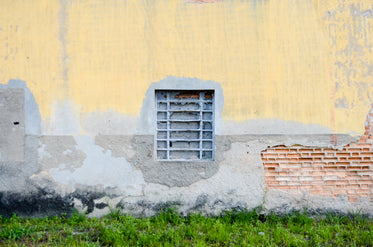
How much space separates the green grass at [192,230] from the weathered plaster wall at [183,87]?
0.16m

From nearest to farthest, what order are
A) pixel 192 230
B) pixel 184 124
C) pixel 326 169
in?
pixel 192 230 < pixel 326 169 < pixel 184 124

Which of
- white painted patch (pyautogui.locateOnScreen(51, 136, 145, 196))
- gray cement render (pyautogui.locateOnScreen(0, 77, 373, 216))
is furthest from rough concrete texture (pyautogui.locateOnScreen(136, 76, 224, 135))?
white painted patch (pyautogui.locateOnScreen(51, 136, 145, 196))

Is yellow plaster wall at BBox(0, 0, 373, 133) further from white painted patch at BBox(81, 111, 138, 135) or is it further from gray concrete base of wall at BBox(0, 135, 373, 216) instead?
gray concrete base of wall at BBox(0, 135, 373, 216)

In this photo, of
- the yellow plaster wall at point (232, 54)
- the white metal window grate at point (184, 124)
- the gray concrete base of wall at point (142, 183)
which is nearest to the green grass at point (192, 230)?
the gray concrete base of wall at point (142, 183)

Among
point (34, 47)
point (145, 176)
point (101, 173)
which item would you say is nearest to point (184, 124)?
point (145, 176)

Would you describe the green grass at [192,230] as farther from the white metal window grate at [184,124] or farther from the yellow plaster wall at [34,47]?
the yellow plaster wall at [34,47]

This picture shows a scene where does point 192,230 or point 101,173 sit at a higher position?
point 101,173

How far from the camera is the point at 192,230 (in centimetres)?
347

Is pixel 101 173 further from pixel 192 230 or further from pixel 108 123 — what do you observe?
pixel 192 230

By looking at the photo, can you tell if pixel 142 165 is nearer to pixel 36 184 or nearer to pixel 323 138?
pixel 36 184

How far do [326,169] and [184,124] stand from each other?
→ 1.98 meters

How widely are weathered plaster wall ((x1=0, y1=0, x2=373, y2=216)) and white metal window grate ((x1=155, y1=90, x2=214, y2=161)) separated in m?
0.16

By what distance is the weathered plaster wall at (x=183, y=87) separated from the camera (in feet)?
12.6

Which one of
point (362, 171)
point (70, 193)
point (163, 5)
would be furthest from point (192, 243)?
point (163, 5)
